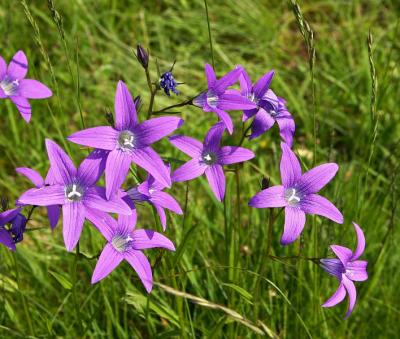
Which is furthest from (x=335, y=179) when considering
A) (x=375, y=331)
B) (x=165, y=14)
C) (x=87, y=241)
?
(x=165, y=14)

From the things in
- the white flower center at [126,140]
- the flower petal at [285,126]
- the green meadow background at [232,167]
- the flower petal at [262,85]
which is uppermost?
the flower petal at [262,85]

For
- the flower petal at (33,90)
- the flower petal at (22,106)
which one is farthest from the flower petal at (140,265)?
the flower petal at (33,90)

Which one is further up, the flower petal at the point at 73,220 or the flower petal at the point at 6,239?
the flower petal at the point at 73,220

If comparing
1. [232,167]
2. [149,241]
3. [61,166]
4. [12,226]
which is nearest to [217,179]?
[149,241]

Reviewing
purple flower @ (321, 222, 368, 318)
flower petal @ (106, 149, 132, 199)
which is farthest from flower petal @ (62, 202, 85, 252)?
purple flower @ (321, 222, 368, 318)

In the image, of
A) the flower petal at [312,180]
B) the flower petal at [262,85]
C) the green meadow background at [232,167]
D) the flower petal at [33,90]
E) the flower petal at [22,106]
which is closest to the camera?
the flower petal at [312,180]

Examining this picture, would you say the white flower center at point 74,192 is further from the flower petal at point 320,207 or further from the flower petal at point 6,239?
the flower petal at point 320,207

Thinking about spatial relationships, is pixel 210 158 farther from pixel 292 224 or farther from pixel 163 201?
pixel 292 224
